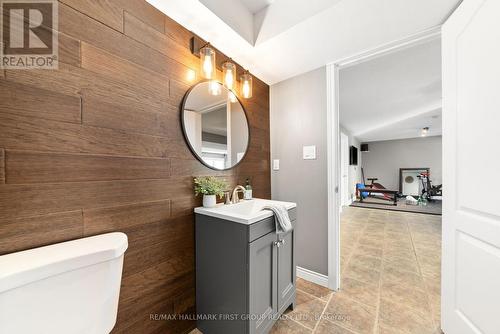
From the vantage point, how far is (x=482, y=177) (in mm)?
940

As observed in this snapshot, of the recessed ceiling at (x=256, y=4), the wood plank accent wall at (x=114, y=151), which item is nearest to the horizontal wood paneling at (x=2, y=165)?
the wood plank accent wall at (x=114, y=151)

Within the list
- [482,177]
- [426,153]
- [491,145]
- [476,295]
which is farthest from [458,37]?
[426,153]

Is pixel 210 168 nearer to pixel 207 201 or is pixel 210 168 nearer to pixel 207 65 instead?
pixel 207 201

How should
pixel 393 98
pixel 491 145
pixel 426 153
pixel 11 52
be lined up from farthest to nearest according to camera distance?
pixel 426 153
pixel 393 98
pixel 491 145
pixel 11 52

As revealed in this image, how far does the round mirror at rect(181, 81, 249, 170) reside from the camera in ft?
4.30

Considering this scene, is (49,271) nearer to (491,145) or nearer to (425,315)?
(491,145)

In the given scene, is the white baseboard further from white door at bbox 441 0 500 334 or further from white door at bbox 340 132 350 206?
white door at bbox 340 132 350 206


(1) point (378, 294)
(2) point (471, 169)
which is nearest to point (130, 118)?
(2) point (471, 169)

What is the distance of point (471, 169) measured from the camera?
3.31 ft

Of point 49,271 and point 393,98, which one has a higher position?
point 393,98

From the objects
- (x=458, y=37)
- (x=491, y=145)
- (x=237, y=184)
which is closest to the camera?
(x=491, y=145)

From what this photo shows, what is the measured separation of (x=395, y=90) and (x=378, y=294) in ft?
9.90

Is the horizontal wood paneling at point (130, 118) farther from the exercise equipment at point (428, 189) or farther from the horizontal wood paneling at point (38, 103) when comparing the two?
the exercise equipment at point (428, 189)

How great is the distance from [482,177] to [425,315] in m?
1.19
